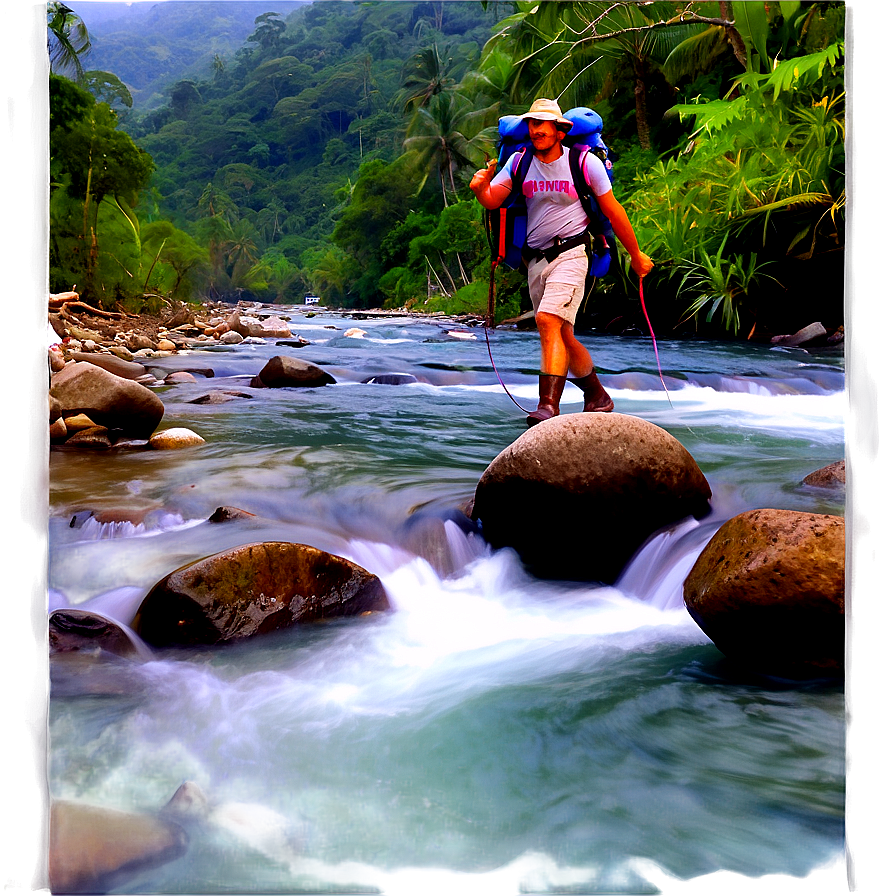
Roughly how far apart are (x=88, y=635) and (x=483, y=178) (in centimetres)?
248

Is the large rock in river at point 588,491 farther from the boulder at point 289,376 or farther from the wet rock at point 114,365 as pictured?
the wet rock at point 114,365

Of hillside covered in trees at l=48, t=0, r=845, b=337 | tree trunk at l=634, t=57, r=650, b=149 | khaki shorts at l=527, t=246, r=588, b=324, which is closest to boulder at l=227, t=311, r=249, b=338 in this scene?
→ hillside covered in trees at l=48, t=0, r=845, b=337

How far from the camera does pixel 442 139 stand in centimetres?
2534

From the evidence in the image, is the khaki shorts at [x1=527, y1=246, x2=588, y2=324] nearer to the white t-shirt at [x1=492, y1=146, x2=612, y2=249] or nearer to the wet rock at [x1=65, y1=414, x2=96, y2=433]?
the white t-shirt at [x1=492, y1=146, x2=612, y2=249]

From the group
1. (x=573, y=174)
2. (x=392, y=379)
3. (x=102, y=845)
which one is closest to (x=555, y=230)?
(x=573, y=174)

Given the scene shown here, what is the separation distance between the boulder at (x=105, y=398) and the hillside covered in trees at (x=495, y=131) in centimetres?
127

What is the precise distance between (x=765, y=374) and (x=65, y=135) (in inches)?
269

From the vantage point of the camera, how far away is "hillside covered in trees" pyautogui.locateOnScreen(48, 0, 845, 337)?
2646 millimetres

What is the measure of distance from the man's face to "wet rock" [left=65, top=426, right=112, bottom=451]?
8.30 ft

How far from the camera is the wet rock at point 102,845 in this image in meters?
0.82

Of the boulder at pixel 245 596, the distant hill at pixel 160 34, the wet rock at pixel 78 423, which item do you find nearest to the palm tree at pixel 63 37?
the distant hill at pixel 160 34

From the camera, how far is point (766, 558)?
1.92 metres
